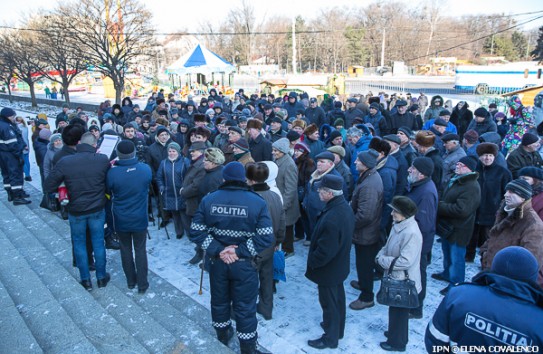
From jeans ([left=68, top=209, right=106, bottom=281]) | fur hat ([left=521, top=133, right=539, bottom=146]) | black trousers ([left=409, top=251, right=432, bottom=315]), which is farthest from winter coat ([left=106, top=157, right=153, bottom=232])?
fur hat ([left=521, top=133, right=539, bottom=146])

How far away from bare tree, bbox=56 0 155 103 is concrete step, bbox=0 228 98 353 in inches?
664

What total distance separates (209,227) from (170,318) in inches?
54.6

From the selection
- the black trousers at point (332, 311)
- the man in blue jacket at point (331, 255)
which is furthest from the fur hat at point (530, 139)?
the black trousers at point (332, 311)

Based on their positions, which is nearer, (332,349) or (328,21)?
(332,349)

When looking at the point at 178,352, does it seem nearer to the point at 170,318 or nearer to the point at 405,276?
the point at 170,318

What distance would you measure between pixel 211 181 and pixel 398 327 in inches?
108

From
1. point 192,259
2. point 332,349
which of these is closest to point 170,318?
point 192,259

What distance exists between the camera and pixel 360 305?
4.31 metres

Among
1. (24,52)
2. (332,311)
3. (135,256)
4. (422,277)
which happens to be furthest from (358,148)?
(24,52)

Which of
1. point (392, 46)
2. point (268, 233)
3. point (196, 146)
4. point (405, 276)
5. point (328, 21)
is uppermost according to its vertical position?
point (328, 21)

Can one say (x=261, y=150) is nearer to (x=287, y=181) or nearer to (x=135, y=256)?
(x=287, y=181)

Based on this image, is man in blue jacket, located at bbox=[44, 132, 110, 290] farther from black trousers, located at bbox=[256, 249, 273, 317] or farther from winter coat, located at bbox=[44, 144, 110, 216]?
black trousers, located at bbox=[256, 249, 273, 317]

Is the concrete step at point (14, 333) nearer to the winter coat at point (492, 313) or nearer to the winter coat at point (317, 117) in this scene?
the winter coat at point (492, 313)

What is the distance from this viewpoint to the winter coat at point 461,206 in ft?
13.7
